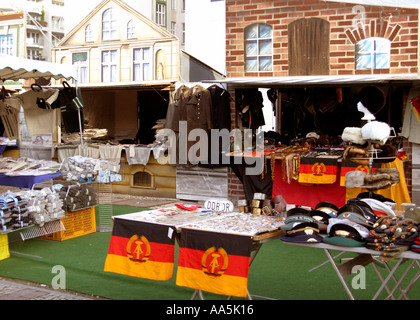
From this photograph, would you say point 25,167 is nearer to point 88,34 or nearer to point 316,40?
point 316,40

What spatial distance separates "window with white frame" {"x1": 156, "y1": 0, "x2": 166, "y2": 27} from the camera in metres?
22.1

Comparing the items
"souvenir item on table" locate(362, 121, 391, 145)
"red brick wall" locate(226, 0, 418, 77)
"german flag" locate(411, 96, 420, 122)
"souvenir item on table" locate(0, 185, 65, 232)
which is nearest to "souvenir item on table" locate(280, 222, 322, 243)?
"souvenir item on table" locate(362, 121, 391, 145)

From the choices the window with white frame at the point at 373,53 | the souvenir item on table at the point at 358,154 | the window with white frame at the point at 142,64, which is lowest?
the souvenir item on table at the point at 358,154

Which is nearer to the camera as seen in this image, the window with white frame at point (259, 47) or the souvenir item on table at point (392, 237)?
the souvenir item on table at point (392, 237)

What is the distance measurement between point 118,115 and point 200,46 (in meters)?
5.03

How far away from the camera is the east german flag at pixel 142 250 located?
4668 mm

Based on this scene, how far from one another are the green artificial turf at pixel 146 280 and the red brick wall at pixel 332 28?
3.47 meters

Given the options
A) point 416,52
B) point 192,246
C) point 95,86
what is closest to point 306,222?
point 192,246

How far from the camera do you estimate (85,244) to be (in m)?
7.58

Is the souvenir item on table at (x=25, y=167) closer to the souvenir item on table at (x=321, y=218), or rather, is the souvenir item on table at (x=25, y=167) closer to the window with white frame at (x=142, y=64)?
the souvenir item on table at (x=321, y=218)

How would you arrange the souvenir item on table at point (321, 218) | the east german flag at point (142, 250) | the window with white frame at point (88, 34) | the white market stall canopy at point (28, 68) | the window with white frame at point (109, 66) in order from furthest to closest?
the window with white frame at point (88, 34), the window with white frame at point (109, 66), the white market stall canopy at point (28, 68), the east german flag at point (142, 250), the souvenir item on table at point (321, 218)

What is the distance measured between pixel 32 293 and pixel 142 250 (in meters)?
1.52

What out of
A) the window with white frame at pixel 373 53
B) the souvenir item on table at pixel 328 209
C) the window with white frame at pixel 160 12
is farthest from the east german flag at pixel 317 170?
the window with white frame at pixel 160 12
